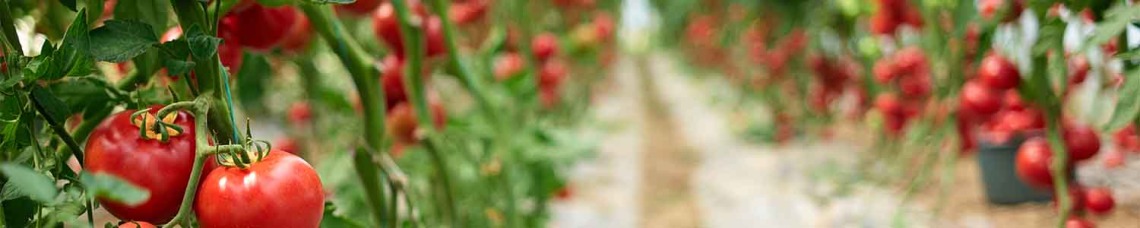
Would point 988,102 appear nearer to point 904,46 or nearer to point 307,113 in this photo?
point 904,46

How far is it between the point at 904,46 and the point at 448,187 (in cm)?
192

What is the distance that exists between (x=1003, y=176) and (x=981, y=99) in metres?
0.43

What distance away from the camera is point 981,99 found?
5.25 feet

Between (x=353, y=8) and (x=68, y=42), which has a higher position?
(x=353, y=8)

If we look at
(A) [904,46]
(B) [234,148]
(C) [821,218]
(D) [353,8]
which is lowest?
(B) [234,148]

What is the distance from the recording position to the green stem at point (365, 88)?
0.75 m

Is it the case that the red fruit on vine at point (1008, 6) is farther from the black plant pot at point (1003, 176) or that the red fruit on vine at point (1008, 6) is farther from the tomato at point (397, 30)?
the tomato at point (397, 30)

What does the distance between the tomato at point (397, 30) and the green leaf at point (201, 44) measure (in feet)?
2.27

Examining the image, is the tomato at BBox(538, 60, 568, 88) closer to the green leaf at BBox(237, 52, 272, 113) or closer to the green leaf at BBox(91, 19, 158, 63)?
the green leaf at BBox(237, 52, 272, 113)

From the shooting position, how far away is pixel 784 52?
3.84 metres

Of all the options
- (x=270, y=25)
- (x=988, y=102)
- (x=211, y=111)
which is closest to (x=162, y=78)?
(x=270, y=25)

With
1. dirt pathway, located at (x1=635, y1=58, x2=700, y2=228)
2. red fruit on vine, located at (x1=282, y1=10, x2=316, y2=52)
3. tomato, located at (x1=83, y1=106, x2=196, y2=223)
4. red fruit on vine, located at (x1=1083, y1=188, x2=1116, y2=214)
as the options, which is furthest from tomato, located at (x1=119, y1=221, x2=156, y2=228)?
dirt pathway, located at (x1=635, y1=58, x2=700, y2=228)

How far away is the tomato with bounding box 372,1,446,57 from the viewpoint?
1176mm

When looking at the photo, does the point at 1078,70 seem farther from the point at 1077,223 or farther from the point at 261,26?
the point at 261,26
